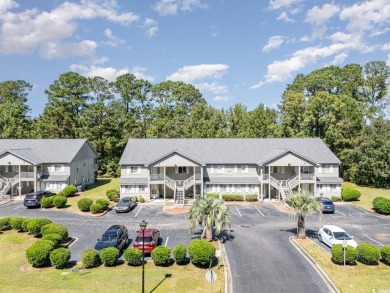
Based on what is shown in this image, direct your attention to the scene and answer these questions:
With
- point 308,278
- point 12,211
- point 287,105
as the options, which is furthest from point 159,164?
point 287,105

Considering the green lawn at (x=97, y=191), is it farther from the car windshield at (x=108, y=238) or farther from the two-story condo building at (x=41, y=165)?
the car windshield at (x=108, y=238)

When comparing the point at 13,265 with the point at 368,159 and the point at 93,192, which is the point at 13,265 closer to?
the point at 93,192

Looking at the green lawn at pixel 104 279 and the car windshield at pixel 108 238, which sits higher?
the car windshield at pixel 108 238

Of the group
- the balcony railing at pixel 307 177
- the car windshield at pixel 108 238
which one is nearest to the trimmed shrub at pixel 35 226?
the car windshield at pixel 108 238

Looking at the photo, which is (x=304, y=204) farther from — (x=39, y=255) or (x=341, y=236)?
(x=39, y=255)

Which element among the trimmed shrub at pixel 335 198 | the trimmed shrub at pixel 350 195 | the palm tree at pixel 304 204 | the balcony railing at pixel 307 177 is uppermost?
the balcony railing at pixel 307 177

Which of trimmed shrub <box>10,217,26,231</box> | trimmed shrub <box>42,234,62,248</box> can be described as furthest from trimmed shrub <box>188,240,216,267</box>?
trimmed shrub <box>10,217,26,231</box>
